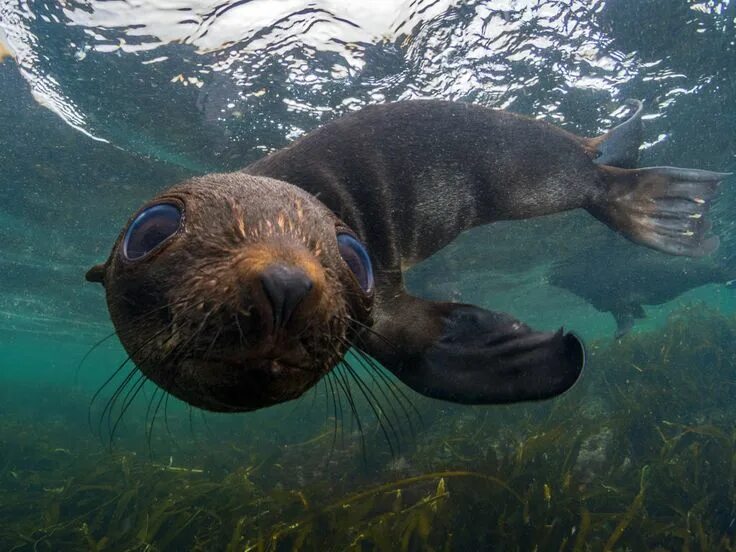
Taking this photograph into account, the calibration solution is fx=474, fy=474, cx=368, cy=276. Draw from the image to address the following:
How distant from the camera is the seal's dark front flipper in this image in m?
2.61

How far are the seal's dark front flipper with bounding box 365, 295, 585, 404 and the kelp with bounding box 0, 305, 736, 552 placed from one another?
1848 millimetres

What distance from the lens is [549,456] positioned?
691 cm

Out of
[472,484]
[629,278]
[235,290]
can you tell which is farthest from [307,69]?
[629,278]

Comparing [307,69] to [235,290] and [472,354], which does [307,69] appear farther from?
[235,290]

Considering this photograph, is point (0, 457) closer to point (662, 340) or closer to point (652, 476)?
point (652, 476)

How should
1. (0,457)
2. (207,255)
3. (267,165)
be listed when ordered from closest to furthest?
1. (207,255)
2. (267,165)
3. (0,457)

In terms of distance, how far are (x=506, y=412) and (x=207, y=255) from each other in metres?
10.4

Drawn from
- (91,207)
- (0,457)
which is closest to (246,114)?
(91,207)

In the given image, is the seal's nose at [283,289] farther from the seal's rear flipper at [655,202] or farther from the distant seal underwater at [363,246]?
the seal's rear flipper at [655,202]

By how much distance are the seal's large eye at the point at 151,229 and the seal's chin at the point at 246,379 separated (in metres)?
0.59

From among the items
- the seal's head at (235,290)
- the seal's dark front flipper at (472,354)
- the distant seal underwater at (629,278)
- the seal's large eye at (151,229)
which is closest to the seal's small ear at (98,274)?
the seal's head at (235,290)

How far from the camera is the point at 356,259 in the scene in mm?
2383

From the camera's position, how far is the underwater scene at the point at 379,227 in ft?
9.82

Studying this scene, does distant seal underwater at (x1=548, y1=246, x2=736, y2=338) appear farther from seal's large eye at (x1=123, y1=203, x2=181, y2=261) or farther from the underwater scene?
Answer: seal's large eye at (x1=123, y1=203, x2=181, y2=261)
